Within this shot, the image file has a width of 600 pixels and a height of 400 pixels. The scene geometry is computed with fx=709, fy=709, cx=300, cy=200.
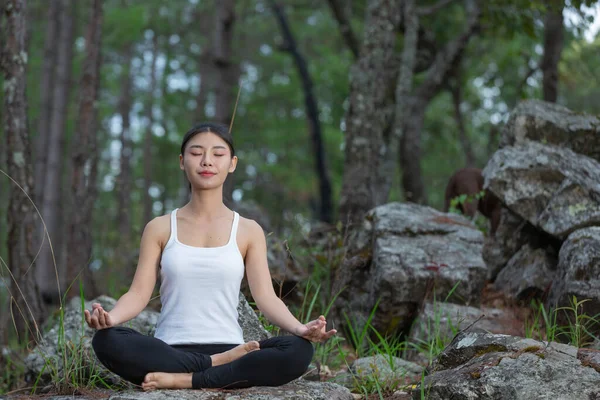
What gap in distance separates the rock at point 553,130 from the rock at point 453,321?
6.37ft

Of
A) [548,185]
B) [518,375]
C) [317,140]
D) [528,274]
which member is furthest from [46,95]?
[518,375]

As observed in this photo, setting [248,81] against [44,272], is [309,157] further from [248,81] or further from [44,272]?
[44,272]

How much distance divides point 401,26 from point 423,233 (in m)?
6.21

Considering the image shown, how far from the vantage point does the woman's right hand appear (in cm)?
313

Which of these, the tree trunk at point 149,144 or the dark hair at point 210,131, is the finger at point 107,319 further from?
the tree trunk at point 149,144

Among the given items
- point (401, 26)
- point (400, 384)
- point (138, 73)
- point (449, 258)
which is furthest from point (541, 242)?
point (138, 73)

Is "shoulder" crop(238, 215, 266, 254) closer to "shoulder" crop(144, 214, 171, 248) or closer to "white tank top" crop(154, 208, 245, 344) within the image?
"white tank top" crop(154, 208, 245, 344)

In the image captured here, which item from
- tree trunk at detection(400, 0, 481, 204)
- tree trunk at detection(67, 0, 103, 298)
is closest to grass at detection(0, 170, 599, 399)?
tree trunk at detection(67, 0, 103, 298)

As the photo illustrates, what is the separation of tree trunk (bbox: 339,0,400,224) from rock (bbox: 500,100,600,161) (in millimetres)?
1724

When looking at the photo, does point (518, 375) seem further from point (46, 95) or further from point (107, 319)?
point (46, 95)

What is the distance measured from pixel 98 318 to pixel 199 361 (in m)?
0.54

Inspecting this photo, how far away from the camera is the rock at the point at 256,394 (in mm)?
3139

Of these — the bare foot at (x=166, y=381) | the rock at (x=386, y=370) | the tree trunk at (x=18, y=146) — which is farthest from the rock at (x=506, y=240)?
the tree trunk at (x=18, y=146)

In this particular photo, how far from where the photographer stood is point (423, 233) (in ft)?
20.6
